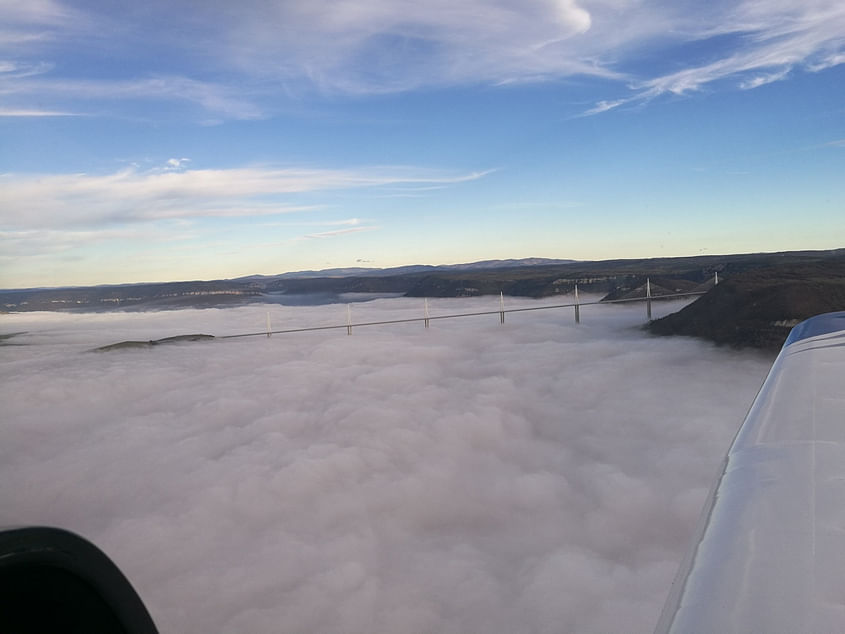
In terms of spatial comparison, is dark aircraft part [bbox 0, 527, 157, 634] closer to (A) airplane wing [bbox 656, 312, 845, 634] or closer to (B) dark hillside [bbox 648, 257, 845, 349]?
(A) airplane wing [bbox 656, 312, 845, 634]

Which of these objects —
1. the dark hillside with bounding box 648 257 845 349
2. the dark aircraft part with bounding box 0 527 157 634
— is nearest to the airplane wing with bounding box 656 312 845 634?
the dark aircraft part with bounding box 0 527 157 634

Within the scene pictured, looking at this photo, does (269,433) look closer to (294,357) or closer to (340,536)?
(340,536)

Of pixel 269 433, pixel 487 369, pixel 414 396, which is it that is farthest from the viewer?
pixel 487 369

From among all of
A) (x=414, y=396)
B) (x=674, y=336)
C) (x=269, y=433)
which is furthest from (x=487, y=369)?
(x=269, y=433)

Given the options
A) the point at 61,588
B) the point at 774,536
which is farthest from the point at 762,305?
the point at 61,588

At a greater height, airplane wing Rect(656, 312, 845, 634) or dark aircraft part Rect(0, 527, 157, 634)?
dark aircraft part Rect(0, 527, 157, 634)

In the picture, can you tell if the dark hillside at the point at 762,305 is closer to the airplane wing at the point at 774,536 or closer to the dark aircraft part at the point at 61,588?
the airplane wing at the point at 774,536
